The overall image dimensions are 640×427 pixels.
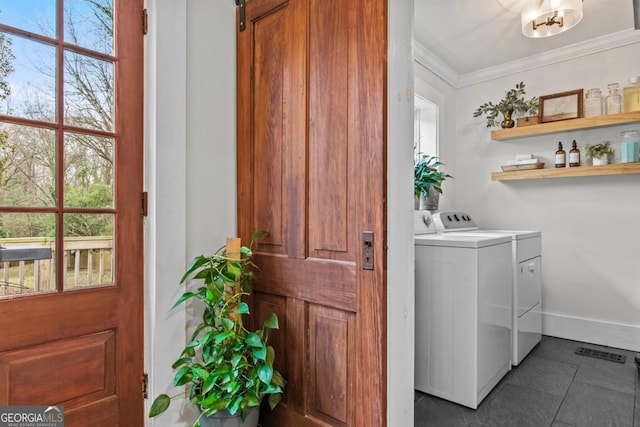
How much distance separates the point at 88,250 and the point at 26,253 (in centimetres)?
19

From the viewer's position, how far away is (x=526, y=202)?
10.7 ft

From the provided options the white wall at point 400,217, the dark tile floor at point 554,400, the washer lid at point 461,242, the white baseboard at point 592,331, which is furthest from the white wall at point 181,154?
the white baseboard at point 592,331

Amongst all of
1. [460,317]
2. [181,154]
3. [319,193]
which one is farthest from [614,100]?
[181,154]

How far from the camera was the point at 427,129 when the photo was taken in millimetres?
3375

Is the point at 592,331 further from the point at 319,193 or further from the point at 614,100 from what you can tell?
the point at 319,193

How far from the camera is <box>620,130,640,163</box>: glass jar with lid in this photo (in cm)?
265

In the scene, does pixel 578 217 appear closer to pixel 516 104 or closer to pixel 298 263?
pixel 516 104

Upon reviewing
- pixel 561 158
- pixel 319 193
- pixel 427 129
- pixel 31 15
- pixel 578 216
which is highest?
pixel 427 129

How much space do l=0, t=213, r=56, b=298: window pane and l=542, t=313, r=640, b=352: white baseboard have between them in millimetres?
3627

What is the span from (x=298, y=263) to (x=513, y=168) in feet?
8.50

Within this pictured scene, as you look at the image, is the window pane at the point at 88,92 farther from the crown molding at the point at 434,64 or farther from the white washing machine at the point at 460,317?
the crown molding at the point at 434,64

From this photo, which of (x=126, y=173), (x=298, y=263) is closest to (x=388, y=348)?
(x=298, y=263)

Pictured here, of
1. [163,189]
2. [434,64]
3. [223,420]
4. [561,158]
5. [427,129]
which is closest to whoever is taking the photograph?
[223,420]

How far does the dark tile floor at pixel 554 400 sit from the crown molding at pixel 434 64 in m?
2.50
